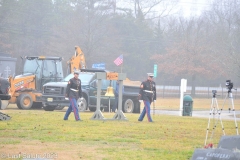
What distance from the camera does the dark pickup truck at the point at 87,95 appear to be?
29.5 m

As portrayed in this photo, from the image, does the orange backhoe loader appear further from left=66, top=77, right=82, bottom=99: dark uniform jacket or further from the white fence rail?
the white fence rail

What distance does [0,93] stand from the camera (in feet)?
67.4

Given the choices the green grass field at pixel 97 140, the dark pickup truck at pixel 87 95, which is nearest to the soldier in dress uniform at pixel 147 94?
the green grass field at pixel 97 140

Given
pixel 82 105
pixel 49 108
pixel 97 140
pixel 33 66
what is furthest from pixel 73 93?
pixel 33 66

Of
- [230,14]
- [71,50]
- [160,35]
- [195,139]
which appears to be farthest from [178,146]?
[160,35]

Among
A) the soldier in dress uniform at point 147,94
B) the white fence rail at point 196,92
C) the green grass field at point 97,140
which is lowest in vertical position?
the white fence rail at point 196,92

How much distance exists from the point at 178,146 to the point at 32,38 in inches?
1883

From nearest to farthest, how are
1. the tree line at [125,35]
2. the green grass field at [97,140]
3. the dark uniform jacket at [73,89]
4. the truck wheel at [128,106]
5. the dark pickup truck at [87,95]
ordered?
the green grass field at [97,140], the dark uniform jacket at [73,89], the dark pickup truck at [87,95], the truck wheel at [128,106], the tree line at [125,35]

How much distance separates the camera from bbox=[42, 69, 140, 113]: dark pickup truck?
96.7ft

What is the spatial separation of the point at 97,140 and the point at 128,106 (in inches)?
675

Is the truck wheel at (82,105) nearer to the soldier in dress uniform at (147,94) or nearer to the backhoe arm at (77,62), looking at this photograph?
the backhoe arm at (77,62)

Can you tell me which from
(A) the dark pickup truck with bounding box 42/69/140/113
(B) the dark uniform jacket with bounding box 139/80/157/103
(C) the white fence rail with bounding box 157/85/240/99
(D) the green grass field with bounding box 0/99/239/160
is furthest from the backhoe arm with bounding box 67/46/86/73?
(C) the white fence rail with bounding box 157/85/240/99

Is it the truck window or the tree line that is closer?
the truck window

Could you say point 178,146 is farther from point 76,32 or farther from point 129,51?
point 129,51
